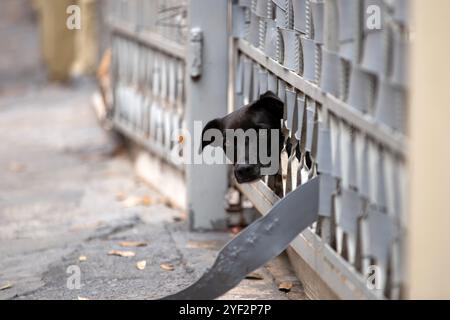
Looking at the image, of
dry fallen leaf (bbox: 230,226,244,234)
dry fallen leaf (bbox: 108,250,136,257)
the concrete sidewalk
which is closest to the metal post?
dry fallen leaf (bbox: 230,226,244,234)

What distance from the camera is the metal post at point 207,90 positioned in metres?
6.55

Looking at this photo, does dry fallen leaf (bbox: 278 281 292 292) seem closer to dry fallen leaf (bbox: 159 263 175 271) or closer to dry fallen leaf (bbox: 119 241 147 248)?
dry fallen leaf (bbox: 159 263 175 271)

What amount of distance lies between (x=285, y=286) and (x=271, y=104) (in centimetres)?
94

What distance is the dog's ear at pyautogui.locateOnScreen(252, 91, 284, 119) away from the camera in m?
5.16

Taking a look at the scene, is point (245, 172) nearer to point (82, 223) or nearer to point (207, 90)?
point (207, 90)

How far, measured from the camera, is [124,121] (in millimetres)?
9422

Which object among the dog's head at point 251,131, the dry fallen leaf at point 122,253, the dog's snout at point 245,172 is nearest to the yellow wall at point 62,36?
the dry fallen leaf at point 122,253

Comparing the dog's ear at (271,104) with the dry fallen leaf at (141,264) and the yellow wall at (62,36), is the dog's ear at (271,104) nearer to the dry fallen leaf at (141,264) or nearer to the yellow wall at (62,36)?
the dry fallen leaf at (141,264)

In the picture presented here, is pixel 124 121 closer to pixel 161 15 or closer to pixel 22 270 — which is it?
pixel 161 15

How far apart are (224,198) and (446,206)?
3515 millimetres

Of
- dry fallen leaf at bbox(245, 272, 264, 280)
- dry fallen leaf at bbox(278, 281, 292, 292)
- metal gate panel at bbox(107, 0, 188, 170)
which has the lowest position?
dry fallen leaf at bbox(245, 272, 264, 280)

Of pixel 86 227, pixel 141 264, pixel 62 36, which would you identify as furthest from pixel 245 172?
pixel 62 36

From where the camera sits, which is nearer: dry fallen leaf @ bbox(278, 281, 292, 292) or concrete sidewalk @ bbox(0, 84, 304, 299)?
dry fallen leaf @ bbox(278, 281, 292, 292)
